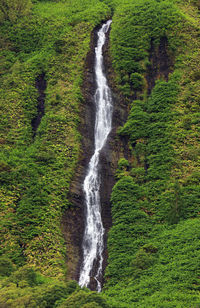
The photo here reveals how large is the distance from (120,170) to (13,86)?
23.7 meters

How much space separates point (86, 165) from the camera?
154 feet

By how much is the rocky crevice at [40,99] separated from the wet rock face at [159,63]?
1610 centimetres

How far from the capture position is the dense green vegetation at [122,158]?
3052 cm

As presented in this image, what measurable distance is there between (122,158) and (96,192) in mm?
6300

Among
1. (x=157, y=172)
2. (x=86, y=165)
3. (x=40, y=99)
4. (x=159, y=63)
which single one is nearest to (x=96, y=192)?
(x=86, y=165)

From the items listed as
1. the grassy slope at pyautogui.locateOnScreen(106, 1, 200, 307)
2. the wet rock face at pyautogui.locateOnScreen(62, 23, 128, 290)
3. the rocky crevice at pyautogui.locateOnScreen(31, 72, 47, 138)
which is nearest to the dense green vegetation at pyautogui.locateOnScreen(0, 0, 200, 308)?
the grassy slope at pyautogui.locateOnScreen(106, 1, 200, 307)

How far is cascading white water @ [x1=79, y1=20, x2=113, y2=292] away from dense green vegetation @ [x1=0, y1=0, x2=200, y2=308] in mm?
1643

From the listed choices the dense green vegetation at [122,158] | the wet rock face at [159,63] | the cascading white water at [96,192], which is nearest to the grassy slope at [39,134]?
the dense green vegetation at [122,158]

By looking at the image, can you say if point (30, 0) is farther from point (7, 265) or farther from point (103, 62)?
point (7, 265)

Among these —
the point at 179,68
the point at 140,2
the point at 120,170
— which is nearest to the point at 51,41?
the point at 140,2

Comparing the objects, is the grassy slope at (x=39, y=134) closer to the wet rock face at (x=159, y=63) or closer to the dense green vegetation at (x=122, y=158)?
the dense green vegetation at (x=122, y=158)

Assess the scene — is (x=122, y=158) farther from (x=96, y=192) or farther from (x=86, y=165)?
(x=96, y=192)

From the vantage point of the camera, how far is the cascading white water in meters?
37.5

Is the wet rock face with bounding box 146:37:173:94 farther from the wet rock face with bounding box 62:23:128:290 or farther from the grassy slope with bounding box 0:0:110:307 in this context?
the grassy slope with bounding box 0:0:110:307
